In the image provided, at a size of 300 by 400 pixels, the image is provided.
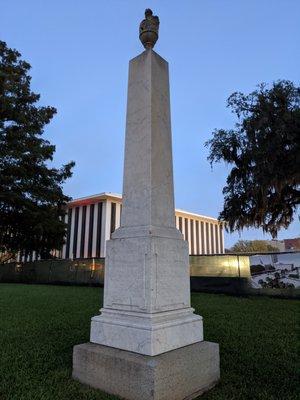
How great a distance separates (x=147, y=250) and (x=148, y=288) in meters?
0.37

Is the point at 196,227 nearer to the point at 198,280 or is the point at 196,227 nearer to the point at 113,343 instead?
the point at 198,280

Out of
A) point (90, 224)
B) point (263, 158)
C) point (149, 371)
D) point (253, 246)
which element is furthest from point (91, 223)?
point (149, 371)

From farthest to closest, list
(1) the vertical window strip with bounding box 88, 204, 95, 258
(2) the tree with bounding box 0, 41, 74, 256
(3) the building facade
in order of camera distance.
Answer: (1) the vertical window strip with bounding box 88, 204, 95, 258
(3) the building facade
(2) the tree with bounding box 0, 41, 74, 256

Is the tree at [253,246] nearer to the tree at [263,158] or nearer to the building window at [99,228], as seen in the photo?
the building window at [99,228]

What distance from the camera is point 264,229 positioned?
589 inches

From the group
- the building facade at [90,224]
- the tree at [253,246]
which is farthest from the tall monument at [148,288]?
the tree at [253,246]

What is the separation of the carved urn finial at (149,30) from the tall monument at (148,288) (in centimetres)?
1

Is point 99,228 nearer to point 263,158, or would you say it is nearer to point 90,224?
point 90,224

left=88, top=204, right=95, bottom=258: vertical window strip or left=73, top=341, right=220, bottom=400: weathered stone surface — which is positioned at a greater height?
left=88, top=204, right=95, bottom=258: vertical window strip

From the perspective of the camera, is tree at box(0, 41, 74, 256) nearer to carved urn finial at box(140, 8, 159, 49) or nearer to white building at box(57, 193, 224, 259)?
carved urn finial at box(140, 8, 159, 49)

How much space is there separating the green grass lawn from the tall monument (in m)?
0.26

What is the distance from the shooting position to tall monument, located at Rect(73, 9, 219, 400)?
3000mm

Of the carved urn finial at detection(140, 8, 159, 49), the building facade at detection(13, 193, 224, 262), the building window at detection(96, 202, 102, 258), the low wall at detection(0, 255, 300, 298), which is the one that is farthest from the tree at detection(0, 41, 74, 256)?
the building window at detection(96, 202, 102, 258)

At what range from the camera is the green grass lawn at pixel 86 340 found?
3086 millimetres
